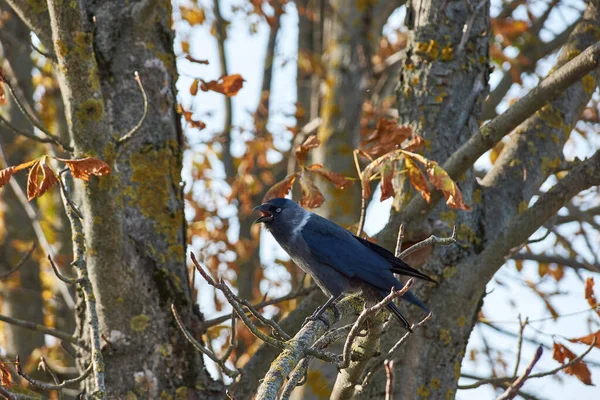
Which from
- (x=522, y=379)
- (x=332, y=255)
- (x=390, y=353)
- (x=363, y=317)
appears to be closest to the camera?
(x=522, y=379)

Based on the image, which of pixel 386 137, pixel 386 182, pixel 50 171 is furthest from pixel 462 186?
pixel 50 171

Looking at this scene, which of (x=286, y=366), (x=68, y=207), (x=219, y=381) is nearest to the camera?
(x=286, y=366)

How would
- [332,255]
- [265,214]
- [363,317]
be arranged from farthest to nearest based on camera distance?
[265,214] < [332,255] < [363,317]

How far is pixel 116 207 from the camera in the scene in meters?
3.32

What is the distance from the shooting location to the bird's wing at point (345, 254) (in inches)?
145

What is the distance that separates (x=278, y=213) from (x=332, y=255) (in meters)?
0.48

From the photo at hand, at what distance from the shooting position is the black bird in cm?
366

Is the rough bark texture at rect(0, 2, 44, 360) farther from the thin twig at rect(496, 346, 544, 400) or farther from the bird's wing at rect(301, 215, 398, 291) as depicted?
the thin twig at rect(496, 346, 544, 400)

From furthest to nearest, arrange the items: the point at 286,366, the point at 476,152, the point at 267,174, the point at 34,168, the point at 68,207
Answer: the point at 267,174 < the point at 476,152 < the point at 68,207 < the point at 34,168 < the point at 286,366

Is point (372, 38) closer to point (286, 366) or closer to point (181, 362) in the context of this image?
point (181, 362)

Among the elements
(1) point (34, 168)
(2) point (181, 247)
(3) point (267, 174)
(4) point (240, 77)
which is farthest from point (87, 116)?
(3) point (267, 174)

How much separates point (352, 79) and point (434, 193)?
12.2ft

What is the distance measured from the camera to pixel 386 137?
3.82 m

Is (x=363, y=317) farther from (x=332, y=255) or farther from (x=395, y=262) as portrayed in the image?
(x=332, y=255)
